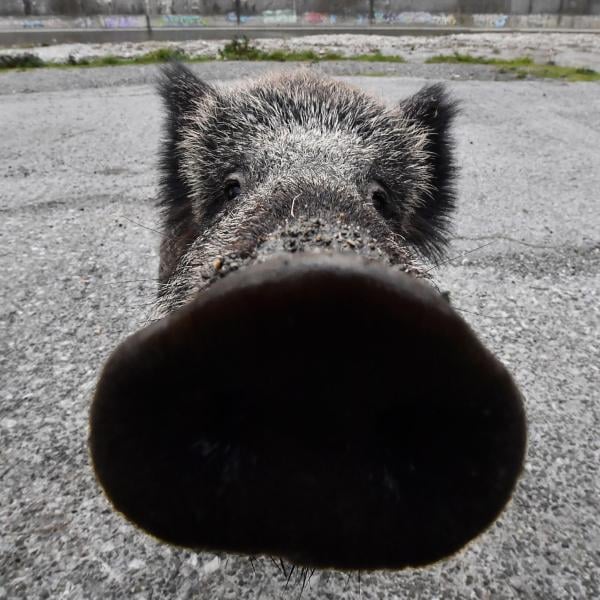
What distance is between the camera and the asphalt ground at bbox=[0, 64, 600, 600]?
6.88ft

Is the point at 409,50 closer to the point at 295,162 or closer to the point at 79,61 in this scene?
the point at 79,61

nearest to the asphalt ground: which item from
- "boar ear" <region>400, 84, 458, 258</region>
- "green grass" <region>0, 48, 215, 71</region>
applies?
"boar ear" <region>400, 84, 458, 258</region>

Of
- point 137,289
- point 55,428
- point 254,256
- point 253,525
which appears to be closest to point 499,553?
point 253,525

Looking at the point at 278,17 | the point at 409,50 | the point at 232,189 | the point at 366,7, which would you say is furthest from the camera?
the point at 278,17

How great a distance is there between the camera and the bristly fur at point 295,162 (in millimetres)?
2057

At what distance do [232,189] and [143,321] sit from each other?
43.2 inches

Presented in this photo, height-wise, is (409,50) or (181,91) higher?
(181,91)

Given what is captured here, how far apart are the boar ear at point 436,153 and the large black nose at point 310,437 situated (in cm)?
221

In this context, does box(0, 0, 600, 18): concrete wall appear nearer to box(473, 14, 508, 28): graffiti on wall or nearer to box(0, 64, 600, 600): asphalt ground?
box(473, 14, 508, 28): graffiti on wall

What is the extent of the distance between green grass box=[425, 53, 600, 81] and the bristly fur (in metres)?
10.0

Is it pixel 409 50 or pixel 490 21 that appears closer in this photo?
pixel 409 50

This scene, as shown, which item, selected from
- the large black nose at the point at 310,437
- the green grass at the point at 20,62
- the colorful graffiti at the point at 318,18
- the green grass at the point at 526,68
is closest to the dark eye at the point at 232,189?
the large black nose at the point at 310,437

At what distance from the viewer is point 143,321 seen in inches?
134

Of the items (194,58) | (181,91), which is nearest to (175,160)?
(181,91)
